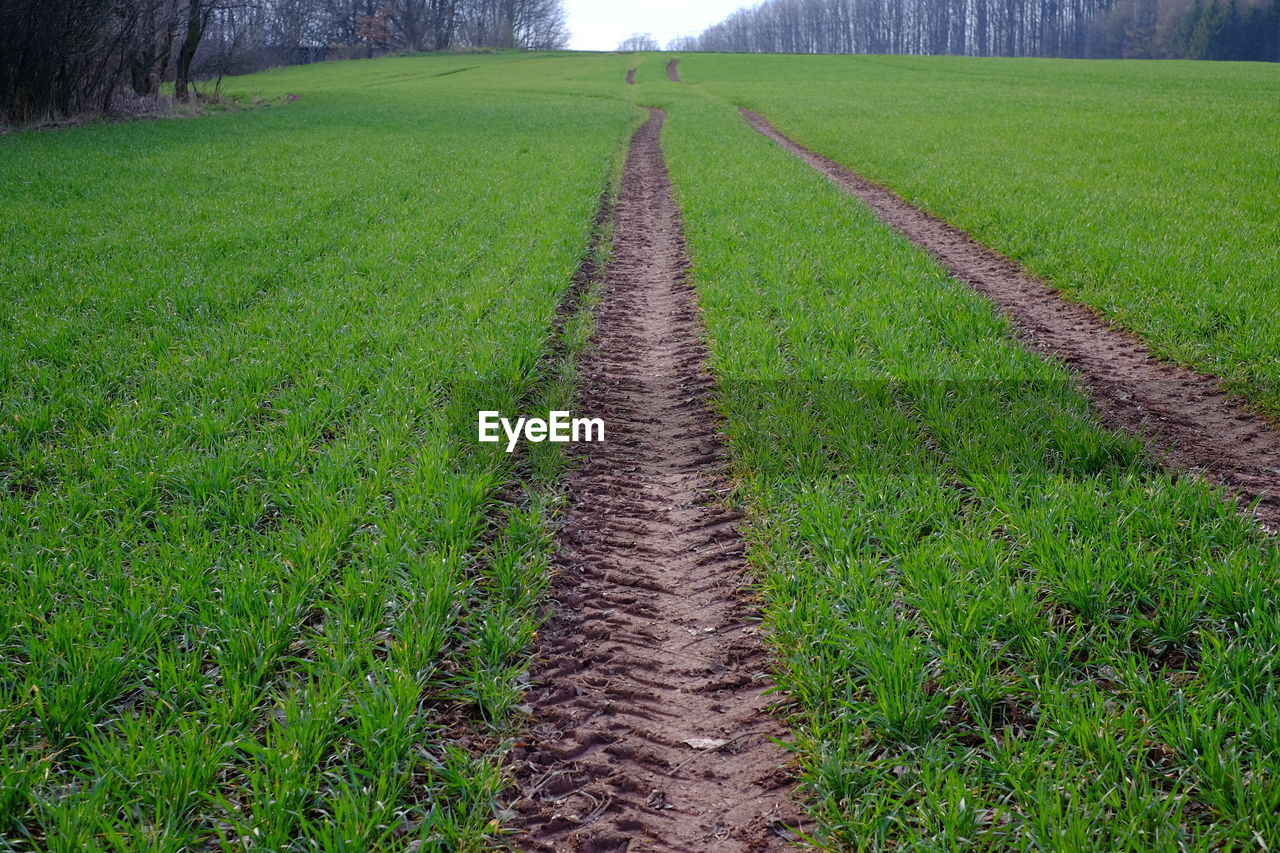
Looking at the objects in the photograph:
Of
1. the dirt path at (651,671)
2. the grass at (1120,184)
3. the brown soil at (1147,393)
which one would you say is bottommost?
the dirt path at (651,671)

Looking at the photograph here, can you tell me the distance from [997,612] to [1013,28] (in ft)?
440

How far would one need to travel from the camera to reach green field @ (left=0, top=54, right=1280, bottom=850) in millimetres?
2264

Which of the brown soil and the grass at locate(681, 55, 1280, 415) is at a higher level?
the grass at locate(681, 55, 1280, 415)

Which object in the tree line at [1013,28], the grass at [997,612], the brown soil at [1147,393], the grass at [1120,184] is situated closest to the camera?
the grass at [997,612]

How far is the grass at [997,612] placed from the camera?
2189mm

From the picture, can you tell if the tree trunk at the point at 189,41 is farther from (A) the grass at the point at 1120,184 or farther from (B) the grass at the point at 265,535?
(B) the grass at the point at 265,535

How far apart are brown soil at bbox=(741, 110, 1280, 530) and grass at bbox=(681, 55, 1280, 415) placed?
17 cm

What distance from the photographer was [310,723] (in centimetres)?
244

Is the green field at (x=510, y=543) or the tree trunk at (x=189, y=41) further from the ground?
the tree trunk at (x=189, y=41)

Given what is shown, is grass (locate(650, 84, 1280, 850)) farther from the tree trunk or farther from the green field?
the tree trunk

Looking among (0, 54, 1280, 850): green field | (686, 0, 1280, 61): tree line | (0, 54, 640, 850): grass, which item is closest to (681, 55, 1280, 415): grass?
(0, 54, 1280, 850): green field

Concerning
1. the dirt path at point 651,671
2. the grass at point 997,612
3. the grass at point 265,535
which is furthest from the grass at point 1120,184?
the grass at point 265,535

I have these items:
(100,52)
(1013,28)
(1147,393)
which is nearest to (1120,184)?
(1147,393)

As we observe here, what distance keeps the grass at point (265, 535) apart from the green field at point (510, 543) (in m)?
0.02
